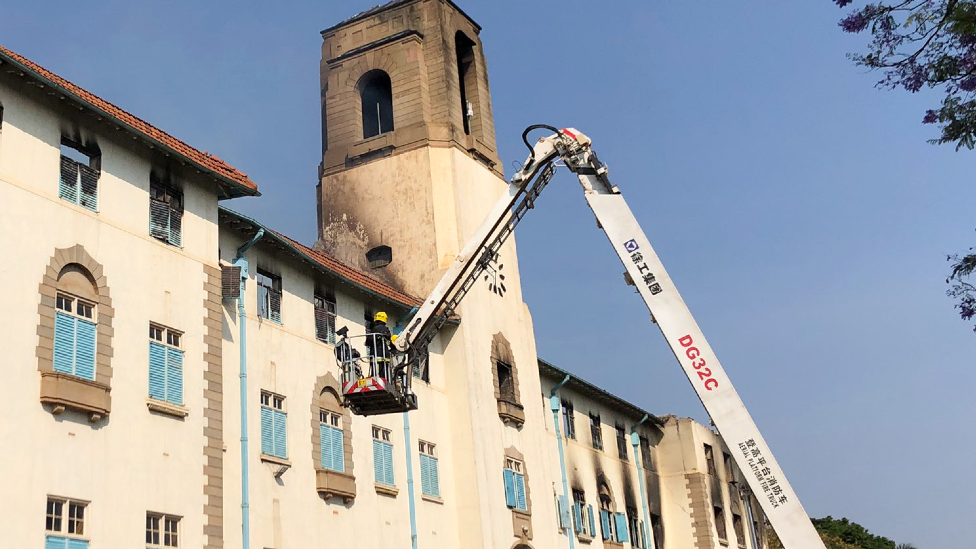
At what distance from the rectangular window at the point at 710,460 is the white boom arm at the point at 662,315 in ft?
103

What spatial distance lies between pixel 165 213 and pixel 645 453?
33.8 m

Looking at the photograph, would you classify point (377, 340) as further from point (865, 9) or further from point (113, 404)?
point (865, 9)

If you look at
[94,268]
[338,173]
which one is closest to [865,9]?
[94,268]

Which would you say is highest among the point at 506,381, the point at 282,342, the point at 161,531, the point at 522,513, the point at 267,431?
the point at 506,381

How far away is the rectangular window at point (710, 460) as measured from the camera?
57.7m

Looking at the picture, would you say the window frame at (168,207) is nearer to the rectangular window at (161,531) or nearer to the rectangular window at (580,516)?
the rectangular window at (161,531)

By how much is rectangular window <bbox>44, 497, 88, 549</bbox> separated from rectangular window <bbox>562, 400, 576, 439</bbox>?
2705cm

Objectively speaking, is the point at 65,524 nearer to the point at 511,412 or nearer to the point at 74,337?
the point at 74,337

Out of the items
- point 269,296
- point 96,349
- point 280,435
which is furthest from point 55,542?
point 269,296

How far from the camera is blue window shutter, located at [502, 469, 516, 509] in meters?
38.5

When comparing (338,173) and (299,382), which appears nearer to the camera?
(299,382)

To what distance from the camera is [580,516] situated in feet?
152

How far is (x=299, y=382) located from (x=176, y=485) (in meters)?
6.91

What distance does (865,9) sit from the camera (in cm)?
1708
